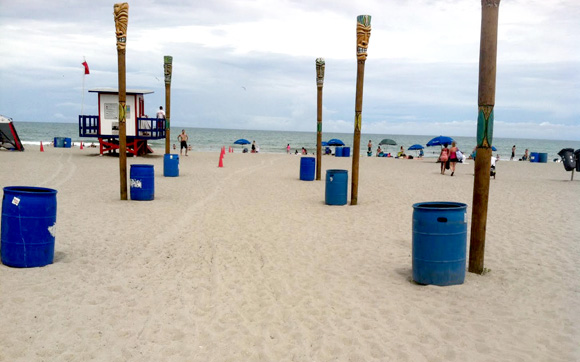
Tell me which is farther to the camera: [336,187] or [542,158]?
[542,158]

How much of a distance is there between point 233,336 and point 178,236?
4.62 meters

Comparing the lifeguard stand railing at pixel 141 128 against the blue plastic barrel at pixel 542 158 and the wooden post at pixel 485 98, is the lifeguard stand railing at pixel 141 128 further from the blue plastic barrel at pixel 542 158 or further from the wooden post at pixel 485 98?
the blue plastic barrel at pixel 542 158

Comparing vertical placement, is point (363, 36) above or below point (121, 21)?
below

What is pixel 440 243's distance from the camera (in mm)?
6105

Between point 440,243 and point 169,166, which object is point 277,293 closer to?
point 440,243

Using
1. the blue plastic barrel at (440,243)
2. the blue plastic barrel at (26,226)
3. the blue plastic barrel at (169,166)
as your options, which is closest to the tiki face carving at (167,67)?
the blue plastic barrel at (169,166)

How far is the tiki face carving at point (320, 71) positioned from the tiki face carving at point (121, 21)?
744cm

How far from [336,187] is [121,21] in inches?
250

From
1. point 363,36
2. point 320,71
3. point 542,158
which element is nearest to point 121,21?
point 363,36

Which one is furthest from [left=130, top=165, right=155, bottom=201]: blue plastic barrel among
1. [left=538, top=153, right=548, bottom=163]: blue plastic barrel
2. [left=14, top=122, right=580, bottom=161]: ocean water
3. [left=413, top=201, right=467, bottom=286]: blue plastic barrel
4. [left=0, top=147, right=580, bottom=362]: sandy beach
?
[left=538, top=153, right=548, bottom=163]: blue plastic barrel

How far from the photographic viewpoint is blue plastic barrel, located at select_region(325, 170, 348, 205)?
13.1 metres

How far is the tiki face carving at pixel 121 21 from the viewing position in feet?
40.7

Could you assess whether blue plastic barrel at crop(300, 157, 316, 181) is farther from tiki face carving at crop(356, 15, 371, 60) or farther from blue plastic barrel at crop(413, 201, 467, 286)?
blue plastic barrel at crop(413, 201, 467, 286)

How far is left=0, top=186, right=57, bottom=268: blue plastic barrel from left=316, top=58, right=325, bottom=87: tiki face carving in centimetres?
1271
